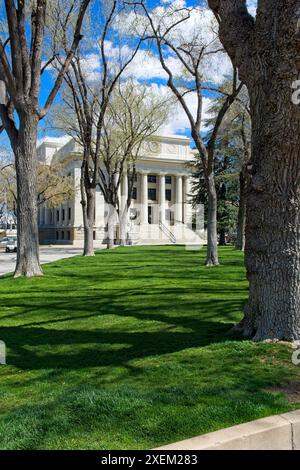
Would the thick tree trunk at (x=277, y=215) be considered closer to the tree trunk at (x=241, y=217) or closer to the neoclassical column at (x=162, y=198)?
the tree trunk at (x=241, y=217)

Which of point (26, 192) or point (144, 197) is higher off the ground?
point (144, 197)

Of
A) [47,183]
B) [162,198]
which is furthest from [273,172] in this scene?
[162,198]

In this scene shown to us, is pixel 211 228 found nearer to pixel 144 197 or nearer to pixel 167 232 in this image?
pixel 167 232

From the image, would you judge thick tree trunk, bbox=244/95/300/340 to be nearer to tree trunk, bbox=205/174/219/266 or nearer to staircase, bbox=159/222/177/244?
tree trunk, bbox=205/174/219/266

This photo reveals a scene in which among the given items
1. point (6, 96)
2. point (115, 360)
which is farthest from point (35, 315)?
point (6, 96)

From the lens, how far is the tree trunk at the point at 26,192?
487 inches

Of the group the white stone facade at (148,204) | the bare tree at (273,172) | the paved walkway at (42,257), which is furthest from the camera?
the white stone facade at (148,204)

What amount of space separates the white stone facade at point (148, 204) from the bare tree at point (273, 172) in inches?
1849

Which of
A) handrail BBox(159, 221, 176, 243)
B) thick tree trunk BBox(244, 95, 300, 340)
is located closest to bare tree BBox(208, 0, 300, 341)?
thick tree trunk BBox(244, 95, 300, 340)

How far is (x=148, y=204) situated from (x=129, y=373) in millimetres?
59938

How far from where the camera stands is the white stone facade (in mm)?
55000

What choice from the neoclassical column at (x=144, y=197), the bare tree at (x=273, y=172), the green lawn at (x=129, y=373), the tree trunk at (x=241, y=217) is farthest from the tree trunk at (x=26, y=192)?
the neoclassical column at (x=144, y=197)

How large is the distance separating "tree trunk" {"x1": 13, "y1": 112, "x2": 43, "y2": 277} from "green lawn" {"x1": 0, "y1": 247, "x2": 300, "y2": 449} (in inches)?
159

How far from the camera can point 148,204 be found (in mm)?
64000
